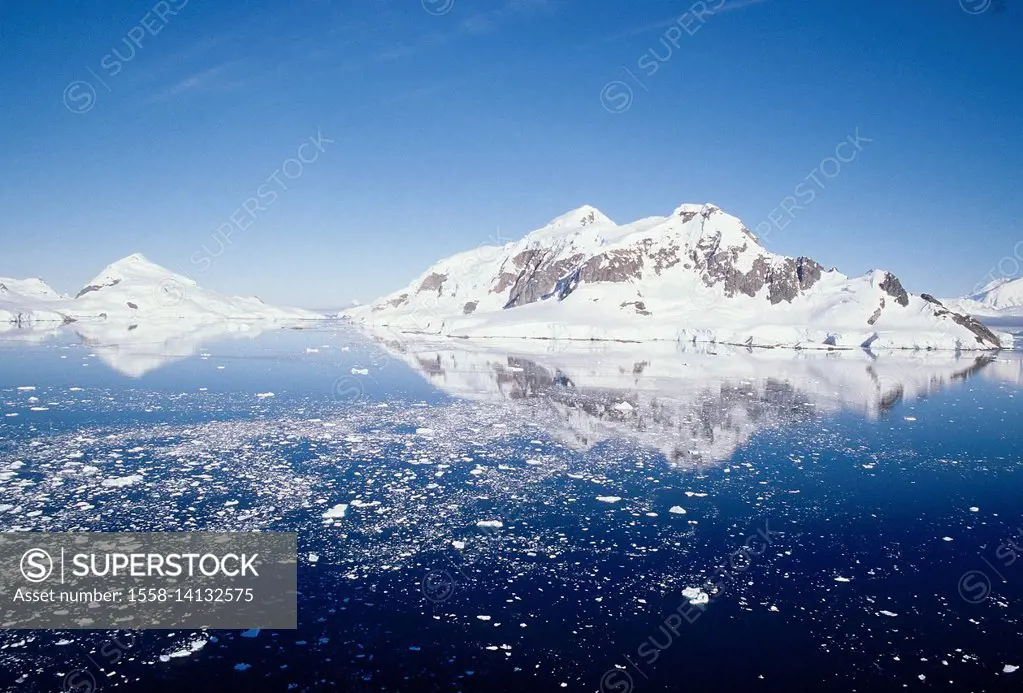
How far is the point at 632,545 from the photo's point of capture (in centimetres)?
957

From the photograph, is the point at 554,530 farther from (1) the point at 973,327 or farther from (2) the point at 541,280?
(2) the point at 541,280

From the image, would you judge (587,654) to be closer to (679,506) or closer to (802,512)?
(679,506)

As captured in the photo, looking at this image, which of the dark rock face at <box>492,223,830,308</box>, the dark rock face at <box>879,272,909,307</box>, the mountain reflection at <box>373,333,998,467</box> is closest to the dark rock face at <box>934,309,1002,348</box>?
the dark rock face at <box>879,272,909,307</box>

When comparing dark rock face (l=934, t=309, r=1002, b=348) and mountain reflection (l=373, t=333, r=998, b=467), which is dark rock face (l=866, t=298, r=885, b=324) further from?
mountain reflection (l=373, t=333, r=998, b=467)

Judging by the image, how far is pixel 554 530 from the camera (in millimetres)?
Answer: 10141

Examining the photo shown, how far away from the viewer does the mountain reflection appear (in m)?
18.6

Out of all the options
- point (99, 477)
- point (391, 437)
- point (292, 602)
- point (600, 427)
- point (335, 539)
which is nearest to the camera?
point (292, 602)

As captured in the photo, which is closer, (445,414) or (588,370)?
(445,414)

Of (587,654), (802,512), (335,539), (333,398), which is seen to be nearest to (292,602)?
(335,539)

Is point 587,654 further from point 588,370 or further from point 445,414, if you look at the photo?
point 588,370

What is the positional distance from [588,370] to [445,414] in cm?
1719

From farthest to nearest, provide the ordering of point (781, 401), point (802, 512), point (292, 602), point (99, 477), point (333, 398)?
point (781, 401) → point (333, 398) → point (99, 477) → point (802, 512) → point (292, 602)

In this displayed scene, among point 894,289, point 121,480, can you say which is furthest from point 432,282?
point 121,480

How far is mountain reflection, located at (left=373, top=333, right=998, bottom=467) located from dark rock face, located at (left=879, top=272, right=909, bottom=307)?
89.7ft
